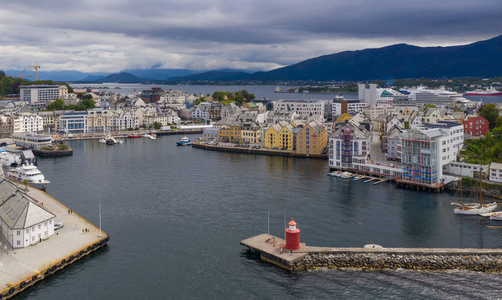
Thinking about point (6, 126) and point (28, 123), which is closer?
point (6, 126)

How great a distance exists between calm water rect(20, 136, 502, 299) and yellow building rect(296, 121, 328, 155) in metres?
3.58

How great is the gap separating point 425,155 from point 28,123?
115 feet

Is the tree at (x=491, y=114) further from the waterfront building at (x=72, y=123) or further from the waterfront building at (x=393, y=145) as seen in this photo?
the waterfront building at (x=72, y=123)

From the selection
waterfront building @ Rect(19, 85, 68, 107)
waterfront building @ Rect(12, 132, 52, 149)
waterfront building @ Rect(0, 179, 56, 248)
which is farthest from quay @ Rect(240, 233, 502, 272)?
waterfront building @ Rect(19, 85, 68, 107)

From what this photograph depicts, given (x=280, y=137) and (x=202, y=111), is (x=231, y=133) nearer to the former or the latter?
(x=280, y=137)

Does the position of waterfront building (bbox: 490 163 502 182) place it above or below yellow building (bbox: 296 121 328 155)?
below

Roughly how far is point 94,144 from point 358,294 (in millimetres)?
30608

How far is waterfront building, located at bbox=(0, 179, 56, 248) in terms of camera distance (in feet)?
40.2

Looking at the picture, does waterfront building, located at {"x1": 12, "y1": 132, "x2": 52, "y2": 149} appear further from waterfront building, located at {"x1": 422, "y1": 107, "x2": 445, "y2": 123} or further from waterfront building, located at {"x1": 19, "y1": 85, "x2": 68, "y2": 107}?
waterfront building, located at {"x1": 19, "y1": 85, "x2": 68, "y2": 107}

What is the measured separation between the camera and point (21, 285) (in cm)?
1043

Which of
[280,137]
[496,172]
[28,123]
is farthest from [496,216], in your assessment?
[28,123]

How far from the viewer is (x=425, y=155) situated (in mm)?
20078

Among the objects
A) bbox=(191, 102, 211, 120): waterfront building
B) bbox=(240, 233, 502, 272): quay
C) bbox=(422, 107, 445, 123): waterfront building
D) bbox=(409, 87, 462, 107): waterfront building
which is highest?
bbox=(409, 87, 462, 107): waterfront building

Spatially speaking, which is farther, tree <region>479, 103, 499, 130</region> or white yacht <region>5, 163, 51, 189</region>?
tree <region>479, 103, 499, 130</region>
